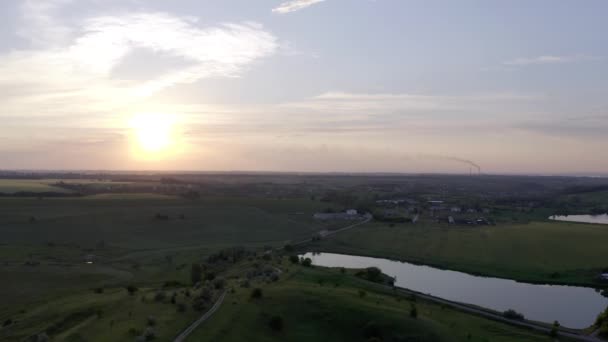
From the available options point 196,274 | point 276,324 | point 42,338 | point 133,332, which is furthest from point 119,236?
point 276,324

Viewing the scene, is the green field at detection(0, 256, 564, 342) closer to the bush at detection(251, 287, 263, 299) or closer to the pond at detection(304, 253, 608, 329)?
the bush at detection(251, 287, 263, 299)

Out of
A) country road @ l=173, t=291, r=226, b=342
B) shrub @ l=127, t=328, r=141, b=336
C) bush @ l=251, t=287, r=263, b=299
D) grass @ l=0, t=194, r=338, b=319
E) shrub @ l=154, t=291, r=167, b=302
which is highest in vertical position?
bush @ l=251, t=287, r=263, b=299

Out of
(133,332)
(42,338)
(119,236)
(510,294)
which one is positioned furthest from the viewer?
(119,236)

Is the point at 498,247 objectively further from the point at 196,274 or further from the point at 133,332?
the point at 133,332

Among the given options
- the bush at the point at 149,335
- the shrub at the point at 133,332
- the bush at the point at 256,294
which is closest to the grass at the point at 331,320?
the bush at the point at 256,294

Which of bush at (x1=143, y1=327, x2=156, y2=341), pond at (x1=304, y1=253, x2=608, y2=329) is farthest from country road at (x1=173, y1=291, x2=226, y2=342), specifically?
pond at (x1=304, y1=253, x2=608, y2=329)

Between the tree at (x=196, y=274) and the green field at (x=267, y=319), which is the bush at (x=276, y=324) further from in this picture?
the tree at (x=196, y=274)
